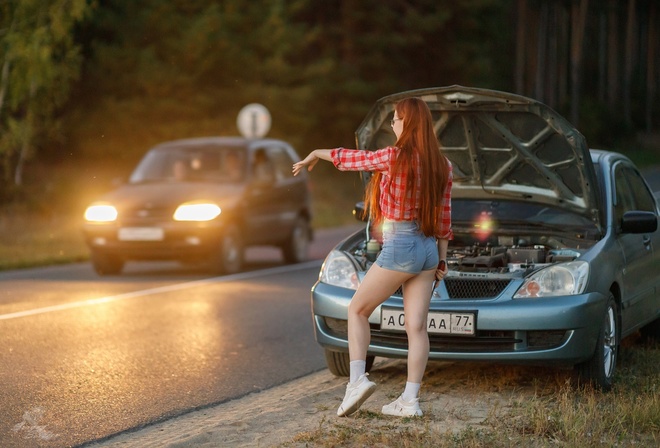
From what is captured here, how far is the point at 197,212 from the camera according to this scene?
15.2 meters

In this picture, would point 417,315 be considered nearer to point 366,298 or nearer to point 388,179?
point 366,298

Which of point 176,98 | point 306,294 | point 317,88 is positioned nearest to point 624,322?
point 306,294

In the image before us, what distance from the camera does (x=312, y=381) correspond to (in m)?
8.20

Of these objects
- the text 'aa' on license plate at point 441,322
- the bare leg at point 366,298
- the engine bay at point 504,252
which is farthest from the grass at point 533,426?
the engine bay at point 504,252

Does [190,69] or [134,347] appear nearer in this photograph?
[134,347]

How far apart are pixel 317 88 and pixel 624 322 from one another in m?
37.7

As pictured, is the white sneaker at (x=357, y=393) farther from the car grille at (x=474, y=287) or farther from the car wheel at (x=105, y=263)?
the car wheel at (x=105, y=263)

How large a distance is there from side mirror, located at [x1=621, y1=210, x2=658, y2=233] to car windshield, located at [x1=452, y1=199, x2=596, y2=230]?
1.05ft

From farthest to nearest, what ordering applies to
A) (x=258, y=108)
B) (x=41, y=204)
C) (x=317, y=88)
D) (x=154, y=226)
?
1. (x=317, y=88)
2. (x=41, y=204)
3. (x=258, y=108)
4. (x=154, y=226)

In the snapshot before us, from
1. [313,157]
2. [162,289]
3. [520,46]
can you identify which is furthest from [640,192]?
[520,46]

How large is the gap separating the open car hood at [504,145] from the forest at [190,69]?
54.1ft

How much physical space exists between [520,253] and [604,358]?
1039 millimetres

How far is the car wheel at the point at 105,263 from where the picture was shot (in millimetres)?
15484

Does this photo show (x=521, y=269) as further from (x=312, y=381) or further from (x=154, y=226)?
(x=154, y=226)
